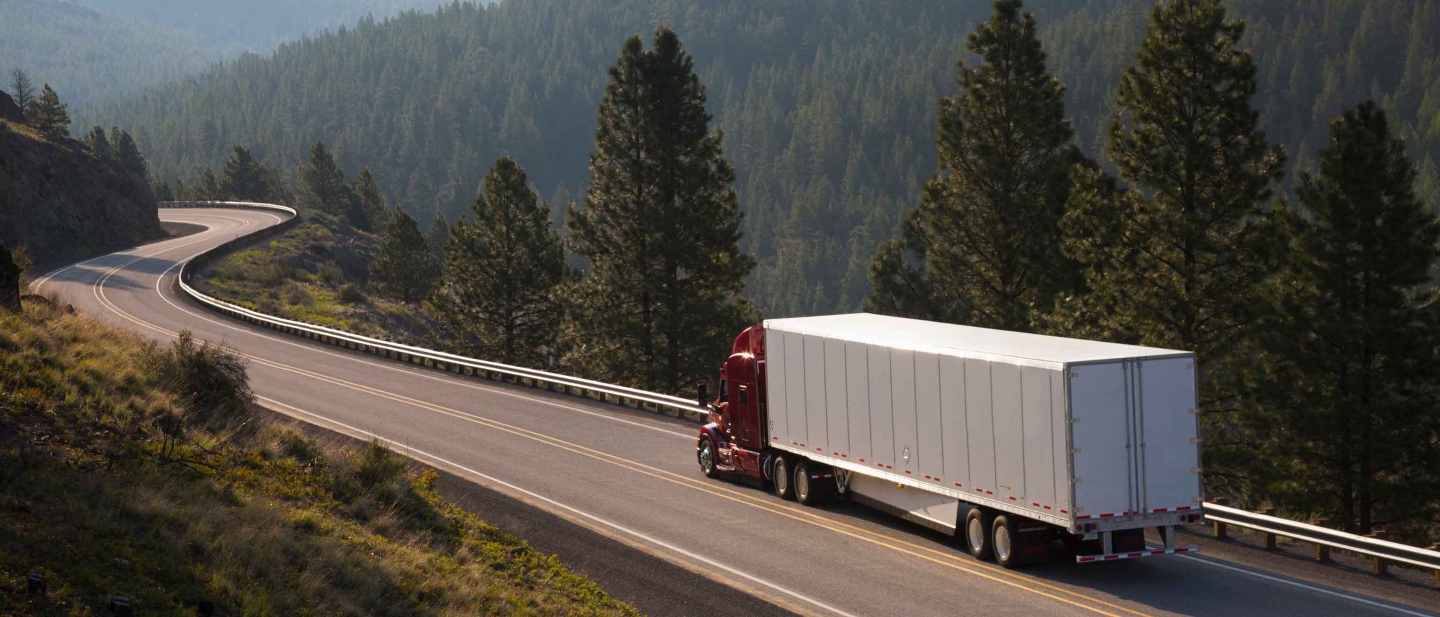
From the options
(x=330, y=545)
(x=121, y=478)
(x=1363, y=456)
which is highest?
(x=121, y=478)

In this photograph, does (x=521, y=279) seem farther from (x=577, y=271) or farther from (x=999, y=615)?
(x=999, y=615)

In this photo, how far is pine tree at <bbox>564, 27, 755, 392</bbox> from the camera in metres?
47.2

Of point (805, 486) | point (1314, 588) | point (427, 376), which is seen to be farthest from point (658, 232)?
point (1314, 588)

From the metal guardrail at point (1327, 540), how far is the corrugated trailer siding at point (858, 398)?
5707 millimetres

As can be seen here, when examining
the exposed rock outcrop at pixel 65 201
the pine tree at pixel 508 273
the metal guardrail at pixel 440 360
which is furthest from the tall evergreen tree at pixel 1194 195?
the exposed rock outcrop at pixel 65 201

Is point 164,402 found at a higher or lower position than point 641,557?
higher

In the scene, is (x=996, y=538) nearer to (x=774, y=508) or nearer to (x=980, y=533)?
Answer: (x=980, y=533)

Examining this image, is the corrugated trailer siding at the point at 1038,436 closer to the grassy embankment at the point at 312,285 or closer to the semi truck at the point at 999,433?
the semi truck at the point at 999,433

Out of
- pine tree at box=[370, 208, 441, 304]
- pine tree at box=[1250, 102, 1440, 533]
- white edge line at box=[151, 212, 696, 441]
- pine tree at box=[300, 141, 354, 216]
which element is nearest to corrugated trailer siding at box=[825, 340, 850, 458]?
white edge line at box=[151, 212, 696, 441]

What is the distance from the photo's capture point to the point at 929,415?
18.8 metres

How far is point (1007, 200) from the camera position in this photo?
39938 millimetres

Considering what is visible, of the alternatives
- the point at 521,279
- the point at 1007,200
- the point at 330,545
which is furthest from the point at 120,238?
the point at 330,545

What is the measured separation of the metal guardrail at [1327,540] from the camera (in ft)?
53.3

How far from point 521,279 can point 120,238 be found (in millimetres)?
43997
